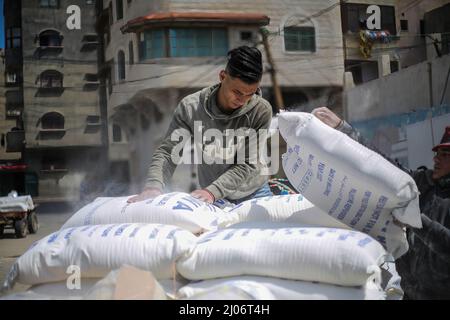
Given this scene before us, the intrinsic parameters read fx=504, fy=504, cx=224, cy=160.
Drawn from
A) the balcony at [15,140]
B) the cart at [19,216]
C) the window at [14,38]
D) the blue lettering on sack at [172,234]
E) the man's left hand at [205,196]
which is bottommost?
the cart at [19,216]

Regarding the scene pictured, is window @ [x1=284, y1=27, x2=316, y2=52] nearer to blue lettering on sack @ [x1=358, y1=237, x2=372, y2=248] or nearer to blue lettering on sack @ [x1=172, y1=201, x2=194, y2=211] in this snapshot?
blue lettering on sack @ [x1=172, y1=201, x2=194, y2=211]

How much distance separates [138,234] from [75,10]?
227 cm

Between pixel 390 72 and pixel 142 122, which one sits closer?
pixel 142 122

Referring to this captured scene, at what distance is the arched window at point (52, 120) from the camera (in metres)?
3.16

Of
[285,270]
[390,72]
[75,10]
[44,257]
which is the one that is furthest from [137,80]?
[285,270]

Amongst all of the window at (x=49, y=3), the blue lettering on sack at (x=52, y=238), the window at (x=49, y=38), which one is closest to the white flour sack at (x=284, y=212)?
the blue lettering on sack at (x=52, y=238)

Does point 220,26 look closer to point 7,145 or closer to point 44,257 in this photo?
point 7,145

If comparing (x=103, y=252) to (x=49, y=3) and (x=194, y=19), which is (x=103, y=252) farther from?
(x=194, y=19)

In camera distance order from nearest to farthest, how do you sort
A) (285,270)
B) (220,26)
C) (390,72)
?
(285,270), (220,26), (390,72)

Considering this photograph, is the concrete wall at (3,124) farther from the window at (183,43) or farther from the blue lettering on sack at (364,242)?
the blue lettering on sack at (364,242)

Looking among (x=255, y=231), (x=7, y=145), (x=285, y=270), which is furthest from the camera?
(x=7, y=145)

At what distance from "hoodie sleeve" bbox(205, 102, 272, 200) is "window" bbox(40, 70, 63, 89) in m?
1.72

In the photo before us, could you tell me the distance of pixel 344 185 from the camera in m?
1.54

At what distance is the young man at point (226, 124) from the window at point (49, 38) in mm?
1532
